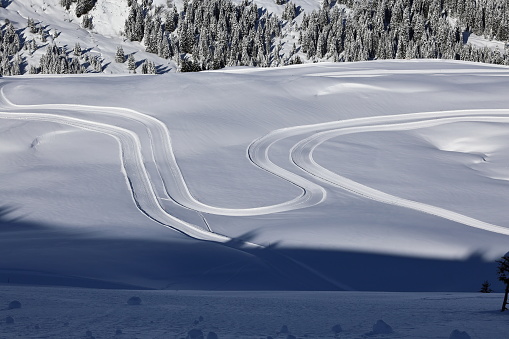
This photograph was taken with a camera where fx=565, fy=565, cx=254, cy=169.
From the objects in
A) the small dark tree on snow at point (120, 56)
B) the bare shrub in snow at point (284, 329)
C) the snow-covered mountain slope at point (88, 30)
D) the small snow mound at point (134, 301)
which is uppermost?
the snow-covered mountain slope at point (88, 30)

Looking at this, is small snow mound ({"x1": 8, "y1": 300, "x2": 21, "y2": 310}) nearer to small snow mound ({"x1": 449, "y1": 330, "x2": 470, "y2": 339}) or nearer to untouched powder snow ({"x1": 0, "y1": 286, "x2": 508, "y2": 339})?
untouched powder snow ({"x1": 0, "y1": 286, "x2": 508, "y2": 339})

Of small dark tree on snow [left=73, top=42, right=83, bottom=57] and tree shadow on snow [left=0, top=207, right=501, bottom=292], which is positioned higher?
small dark tree on snow [left=73, top=42, right=83, bottom=57]

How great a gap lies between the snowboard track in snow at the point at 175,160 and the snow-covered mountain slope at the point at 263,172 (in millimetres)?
126

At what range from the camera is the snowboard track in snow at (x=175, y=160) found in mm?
24891

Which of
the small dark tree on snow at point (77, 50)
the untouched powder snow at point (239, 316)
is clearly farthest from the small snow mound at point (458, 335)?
the small dark tree on snow at point (77, 50)

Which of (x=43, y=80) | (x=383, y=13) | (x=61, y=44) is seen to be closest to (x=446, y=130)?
(x=43, y=80)

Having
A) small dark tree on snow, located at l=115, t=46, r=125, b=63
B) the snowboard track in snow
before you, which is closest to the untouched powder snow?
the snowboard track in snow

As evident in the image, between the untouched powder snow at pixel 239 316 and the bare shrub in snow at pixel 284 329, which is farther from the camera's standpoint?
the bare shrub in snow at pixel 284 329

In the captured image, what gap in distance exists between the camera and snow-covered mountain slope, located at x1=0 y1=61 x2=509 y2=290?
18.4 m

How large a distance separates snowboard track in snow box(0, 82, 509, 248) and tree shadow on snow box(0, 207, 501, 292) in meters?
2.59

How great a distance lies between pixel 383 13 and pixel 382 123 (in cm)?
11657

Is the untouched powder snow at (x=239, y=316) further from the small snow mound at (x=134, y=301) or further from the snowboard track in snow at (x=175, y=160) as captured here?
the snowboard track in snow at (x=175, y=160)

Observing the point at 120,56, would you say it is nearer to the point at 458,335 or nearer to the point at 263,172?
the point at 263,172

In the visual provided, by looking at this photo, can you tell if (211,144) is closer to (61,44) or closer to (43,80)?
(43,80)
